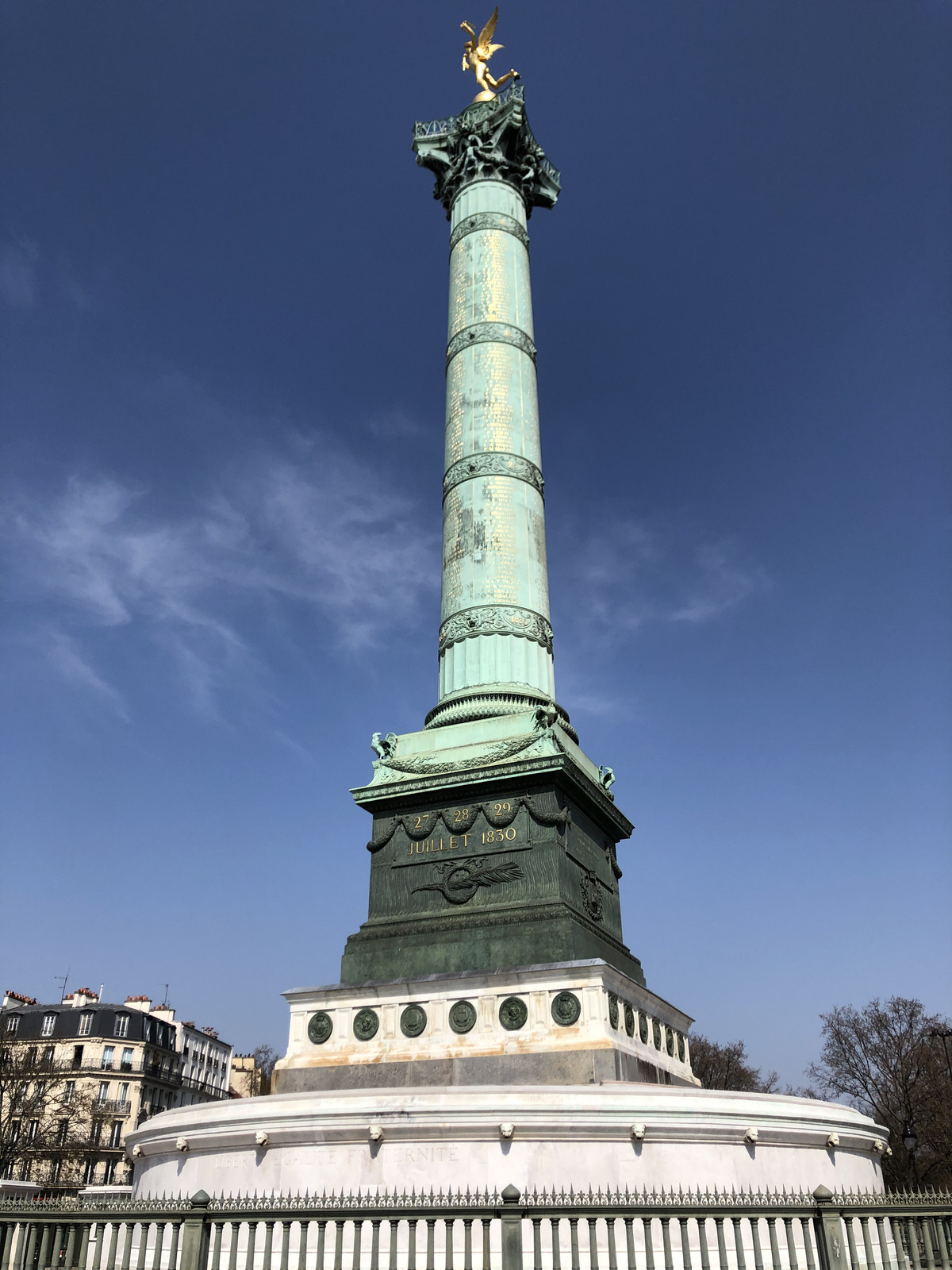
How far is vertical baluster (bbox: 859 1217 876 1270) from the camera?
7703 mm

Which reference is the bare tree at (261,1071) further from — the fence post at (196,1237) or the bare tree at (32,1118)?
the fence post at (196,1237)

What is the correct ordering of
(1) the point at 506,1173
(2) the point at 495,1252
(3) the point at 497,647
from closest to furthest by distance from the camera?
(2) the point at 495,1252 → (1) the point at 506,1173 → (3) the point at 497,647

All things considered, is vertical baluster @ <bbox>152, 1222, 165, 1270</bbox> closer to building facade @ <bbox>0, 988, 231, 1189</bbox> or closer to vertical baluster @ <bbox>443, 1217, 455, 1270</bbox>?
vertical baluster @ <bbox>443, 1217, 455, 1270</bbox>

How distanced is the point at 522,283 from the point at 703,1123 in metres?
18.4

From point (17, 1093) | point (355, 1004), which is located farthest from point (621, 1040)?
point (17, 1093)

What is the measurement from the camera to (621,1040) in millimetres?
13641

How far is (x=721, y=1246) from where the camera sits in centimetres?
742

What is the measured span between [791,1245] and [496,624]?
1266 cm

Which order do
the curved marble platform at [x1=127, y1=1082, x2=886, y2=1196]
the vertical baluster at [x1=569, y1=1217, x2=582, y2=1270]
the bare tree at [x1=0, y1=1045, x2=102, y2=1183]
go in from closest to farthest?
1. the vertical baluster at [x1=569, y1=1217, x2=582, y2=1270]
2. the curved marble platform at [x1=127, y1=1082, x2=886, y2=1196]
3. the bare tree at [x1=0, y1=1045, x2=102, y2=1183]

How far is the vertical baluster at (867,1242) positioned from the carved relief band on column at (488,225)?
2109cm

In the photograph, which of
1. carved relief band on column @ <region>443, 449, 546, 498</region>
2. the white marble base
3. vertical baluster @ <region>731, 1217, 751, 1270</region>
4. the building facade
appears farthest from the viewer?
the building facade

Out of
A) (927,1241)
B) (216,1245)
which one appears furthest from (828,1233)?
(216,1245)

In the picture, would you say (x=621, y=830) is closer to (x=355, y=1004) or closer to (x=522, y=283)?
(x=355, y=1004)

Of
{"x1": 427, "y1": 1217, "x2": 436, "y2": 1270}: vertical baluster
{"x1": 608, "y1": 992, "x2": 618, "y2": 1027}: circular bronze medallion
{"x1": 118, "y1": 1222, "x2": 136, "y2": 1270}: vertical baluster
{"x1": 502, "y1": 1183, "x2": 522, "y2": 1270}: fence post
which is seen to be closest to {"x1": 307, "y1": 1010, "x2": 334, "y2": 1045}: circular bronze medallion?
{"x1": 608, "y1": 992, "x2": 618, "y2": 1027}: circular bronze medallion
